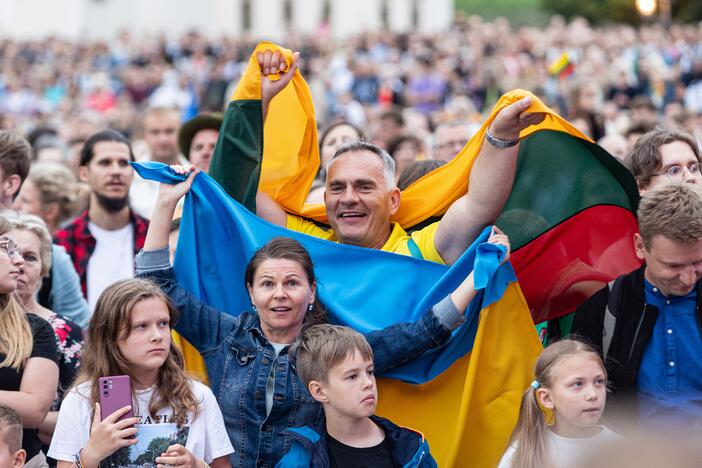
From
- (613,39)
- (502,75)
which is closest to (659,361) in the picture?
(502,75)

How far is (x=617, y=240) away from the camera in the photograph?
549 centimetres

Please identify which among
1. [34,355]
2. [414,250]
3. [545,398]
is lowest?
[545,398]

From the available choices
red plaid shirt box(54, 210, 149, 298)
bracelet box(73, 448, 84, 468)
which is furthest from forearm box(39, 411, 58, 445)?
red plaid shirt box(54, 210, 149, 298)

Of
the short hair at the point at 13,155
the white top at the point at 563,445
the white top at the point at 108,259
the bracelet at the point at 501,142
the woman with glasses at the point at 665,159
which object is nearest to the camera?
A: the white top at the point at 563,445

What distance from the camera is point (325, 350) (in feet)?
15.0

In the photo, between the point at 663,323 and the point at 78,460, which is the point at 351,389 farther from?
the point at 663,323

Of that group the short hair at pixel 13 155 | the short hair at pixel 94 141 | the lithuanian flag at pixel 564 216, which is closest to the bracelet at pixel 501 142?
the lithuanian flag at pixel 564 216

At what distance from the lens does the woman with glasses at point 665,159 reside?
561cm

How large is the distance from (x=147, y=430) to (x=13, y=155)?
224cm

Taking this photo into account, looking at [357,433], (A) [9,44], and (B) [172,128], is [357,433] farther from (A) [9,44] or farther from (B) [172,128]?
(A) [9,44]

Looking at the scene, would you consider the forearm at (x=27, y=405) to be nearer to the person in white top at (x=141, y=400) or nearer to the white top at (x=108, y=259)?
the person in white top at (x=141, y=400)

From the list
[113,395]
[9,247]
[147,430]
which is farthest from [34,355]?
[147,430]

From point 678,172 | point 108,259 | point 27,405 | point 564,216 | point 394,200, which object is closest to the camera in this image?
point 27,405

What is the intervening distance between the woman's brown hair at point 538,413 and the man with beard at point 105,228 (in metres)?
3.16
